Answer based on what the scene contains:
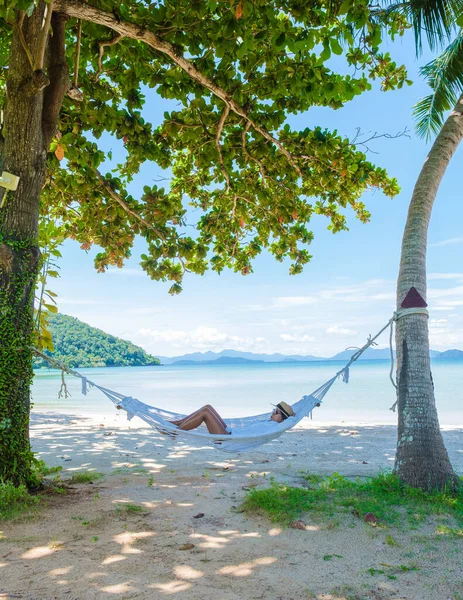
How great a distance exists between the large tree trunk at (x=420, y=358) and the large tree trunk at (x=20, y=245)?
2.45 m

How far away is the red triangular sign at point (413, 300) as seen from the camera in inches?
124

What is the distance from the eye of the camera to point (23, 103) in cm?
302

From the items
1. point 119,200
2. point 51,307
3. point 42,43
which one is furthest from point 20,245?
point 119,200

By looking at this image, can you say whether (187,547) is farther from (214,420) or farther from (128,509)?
(214,420)

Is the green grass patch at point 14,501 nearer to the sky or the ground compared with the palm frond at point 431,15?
nearer to the ground

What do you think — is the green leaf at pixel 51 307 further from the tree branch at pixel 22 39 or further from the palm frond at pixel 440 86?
the palm frond at pixel 440 86

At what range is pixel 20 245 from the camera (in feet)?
9.73

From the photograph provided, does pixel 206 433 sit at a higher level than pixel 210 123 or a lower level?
lower

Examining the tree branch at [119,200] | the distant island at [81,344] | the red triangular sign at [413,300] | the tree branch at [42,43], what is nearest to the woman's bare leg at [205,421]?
the red triangular sign at [413,300]

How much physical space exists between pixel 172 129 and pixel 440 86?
2521 mm

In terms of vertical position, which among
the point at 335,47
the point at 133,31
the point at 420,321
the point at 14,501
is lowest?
the point at 14,501

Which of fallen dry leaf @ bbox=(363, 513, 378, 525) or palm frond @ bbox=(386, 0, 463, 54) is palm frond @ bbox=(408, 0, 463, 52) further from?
fallen dry leaf @ bbox=(363, 513, 378, 525)

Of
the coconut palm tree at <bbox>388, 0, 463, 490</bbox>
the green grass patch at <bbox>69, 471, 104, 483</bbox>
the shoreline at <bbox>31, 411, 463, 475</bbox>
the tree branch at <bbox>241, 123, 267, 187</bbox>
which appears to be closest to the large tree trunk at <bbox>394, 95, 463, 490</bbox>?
the coconut palm tree at <bbox>388, 0, 463, 490</bbox>

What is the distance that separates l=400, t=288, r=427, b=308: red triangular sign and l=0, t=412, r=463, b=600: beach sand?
1325 mm
